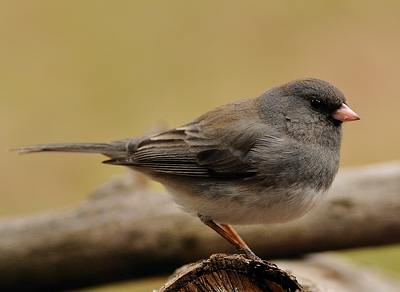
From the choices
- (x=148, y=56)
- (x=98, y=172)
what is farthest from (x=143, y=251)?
(x=148, y=56)

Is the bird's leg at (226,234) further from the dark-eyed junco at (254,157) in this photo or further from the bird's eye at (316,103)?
the bird's eye at (316,103)

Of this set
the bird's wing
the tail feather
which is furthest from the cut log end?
the tail feather

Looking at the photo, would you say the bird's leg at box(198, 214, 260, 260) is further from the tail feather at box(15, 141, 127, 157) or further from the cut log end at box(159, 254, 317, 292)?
the cut log end at box(159, 254, 317, 292)

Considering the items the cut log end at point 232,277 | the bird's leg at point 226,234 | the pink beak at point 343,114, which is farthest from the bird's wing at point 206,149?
the cut log end at point 232,277

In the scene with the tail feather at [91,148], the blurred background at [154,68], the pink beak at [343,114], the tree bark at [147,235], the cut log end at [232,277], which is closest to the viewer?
the cut log end at [232,277]

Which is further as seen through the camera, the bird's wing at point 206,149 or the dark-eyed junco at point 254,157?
the bird's wing at point 206,149

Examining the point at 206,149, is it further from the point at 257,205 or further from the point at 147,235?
the point at 147,235

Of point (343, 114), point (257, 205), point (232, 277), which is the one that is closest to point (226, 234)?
point (257, 205)

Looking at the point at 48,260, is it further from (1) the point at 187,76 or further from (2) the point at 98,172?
(1) the point at 187,76
